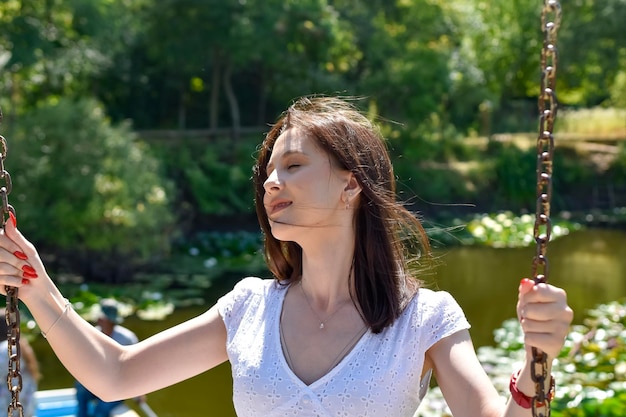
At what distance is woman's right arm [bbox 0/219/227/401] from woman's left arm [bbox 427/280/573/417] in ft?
1.41

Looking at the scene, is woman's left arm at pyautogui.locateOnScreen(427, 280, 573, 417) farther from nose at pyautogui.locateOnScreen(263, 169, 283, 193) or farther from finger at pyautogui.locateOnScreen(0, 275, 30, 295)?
finger at pyautogui.locateOnScreen(0, 275, 30, 295)

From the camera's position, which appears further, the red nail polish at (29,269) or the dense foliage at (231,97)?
the dense foliage at (231,97)

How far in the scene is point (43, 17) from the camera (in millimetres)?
10969

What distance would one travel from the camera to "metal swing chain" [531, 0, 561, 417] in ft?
3.89

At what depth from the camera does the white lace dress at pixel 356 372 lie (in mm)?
1377

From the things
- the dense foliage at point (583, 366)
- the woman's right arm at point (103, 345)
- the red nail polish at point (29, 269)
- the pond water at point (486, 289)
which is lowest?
the pond water at point (486, 289)

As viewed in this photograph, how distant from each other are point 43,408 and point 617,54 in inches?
617

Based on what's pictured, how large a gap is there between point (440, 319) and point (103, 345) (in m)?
0.62

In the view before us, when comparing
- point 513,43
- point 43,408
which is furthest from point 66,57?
point 513,43

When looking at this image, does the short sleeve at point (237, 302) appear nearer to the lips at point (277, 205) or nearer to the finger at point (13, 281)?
the lips at point (277, 205)

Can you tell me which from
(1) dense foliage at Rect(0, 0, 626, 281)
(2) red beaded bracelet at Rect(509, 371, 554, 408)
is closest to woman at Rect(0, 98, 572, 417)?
(2) red beaded bracelet at Rect(509, 371, 554, 408)

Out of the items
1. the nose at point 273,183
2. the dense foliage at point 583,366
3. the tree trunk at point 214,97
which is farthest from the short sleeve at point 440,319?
the tree trunk at point 214,97

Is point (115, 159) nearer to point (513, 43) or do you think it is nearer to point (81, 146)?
point (81, 146)

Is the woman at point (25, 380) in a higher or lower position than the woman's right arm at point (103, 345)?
lower
